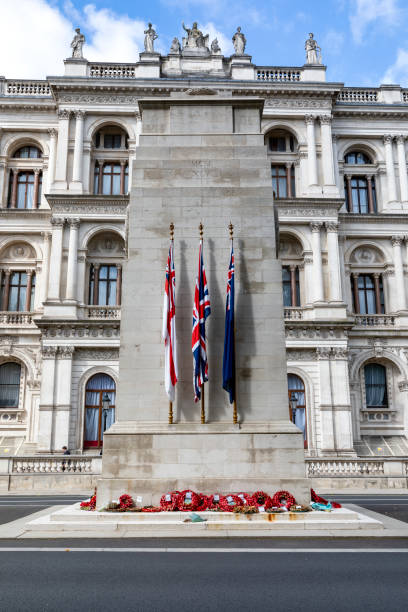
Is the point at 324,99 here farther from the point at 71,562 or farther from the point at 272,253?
the point at 71,562

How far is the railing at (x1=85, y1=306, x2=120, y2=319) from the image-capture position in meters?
35.5

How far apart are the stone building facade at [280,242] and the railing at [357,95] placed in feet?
0.35

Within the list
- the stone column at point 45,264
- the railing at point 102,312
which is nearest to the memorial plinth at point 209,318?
the railing at point 102,312

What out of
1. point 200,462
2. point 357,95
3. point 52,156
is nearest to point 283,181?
point 357,95

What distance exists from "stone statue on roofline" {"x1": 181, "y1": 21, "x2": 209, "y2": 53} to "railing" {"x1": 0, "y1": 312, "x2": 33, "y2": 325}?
2187cm

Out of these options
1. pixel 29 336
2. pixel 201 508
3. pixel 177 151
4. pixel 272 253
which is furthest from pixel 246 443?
pixel 29 336

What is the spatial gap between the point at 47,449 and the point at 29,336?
24.3ft

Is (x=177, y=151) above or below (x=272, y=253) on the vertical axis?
above

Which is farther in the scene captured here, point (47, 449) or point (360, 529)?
point (47, 449)

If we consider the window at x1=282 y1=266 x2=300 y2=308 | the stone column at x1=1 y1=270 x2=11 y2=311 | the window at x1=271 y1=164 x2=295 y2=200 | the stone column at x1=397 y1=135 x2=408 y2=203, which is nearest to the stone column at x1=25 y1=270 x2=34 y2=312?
the stone column at x1=1 y1=270 x2=11 y2=311

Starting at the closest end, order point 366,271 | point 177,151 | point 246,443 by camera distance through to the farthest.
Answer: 1. point 246,443
2. point 177,151
3. point 366,271

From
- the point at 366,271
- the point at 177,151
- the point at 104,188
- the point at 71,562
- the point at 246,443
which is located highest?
the point at 104,188

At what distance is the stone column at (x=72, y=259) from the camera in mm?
35219

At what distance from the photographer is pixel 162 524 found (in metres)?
11.3
